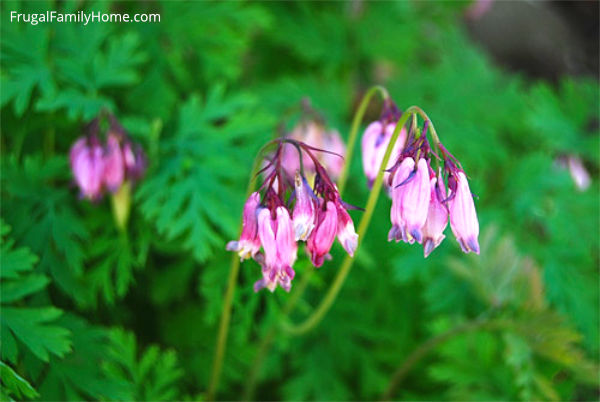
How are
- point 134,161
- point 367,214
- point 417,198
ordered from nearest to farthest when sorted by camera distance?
point 417,198
point 367,214
point 134,161

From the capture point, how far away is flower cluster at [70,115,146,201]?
192 centimetres

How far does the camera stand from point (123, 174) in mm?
1992

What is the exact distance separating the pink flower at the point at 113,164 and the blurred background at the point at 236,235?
11 cm

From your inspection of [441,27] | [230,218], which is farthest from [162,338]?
[441,27]

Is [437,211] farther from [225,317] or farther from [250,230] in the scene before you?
[225,317]

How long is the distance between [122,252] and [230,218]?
1.55 feet

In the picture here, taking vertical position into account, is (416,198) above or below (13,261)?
above

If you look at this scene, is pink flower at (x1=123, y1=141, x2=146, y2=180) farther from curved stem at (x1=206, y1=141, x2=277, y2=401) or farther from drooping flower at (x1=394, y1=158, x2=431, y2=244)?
drooping flower at (x1=394, y1=158, x2=431, y2=244)

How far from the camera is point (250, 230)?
1.37 metres

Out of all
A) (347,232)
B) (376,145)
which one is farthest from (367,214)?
(347,232)

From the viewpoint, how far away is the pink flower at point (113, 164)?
1934 mm

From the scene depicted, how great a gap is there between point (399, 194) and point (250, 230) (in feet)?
1.25

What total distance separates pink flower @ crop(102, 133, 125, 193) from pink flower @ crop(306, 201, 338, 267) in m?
0.93

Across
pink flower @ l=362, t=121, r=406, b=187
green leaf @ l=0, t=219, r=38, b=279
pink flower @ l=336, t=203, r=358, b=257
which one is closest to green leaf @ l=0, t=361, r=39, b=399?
green leaf @ l=0, t=219, r=38, b=279
